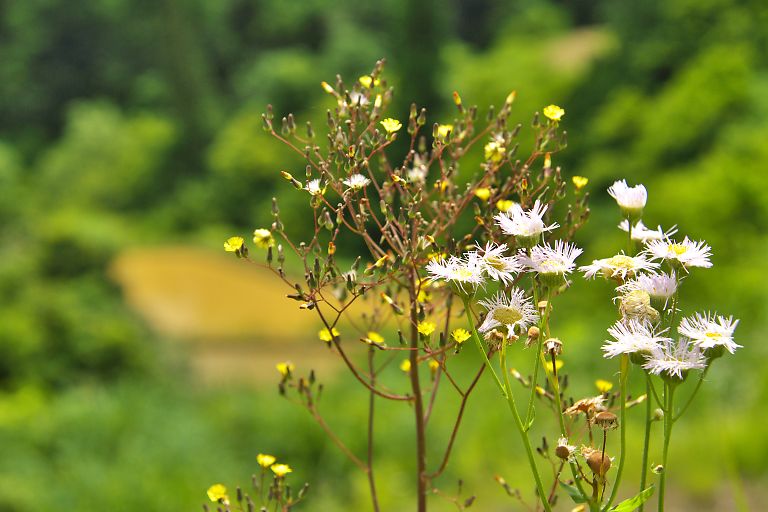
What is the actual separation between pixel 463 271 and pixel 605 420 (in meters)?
0.17

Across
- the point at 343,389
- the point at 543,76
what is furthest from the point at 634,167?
the point at 343,389

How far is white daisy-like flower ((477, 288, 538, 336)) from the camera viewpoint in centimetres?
71

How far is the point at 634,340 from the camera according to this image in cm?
67

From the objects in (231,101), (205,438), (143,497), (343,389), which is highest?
(231,101)

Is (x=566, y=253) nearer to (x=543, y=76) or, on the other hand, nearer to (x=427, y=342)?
(x=427, y=342)

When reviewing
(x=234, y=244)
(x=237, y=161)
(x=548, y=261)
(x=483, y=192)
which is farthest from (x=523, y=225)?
(x=237, y=161)

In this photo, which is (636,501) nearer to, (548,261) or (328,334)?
(548,261)

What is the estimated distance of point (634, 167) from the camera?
1052 centimetres

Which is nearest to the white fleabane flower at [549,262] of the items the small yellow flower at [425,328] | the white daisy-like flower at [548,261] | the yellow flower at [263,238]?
the white daisy-like flower at [548,261]

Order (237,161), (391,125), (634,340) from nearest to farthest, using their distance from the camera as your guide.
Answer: (634,340)
(391,125)
(237,161)

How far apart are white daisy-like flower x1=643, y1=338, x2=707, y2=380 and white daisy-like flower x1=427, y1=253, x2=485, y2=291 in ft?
0.48

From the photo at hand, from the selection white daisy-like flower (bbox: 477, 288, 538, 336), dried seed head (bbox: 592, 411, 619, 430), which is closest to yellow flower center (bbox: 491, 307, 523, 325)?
white daisy-like flower (bbox: 477, 288, 538, 336)

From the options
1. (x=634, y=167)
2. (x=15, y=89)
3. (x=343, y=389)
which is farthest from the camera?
(x=15, y=89)

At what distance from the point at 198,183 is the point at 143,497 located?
15307 mm
